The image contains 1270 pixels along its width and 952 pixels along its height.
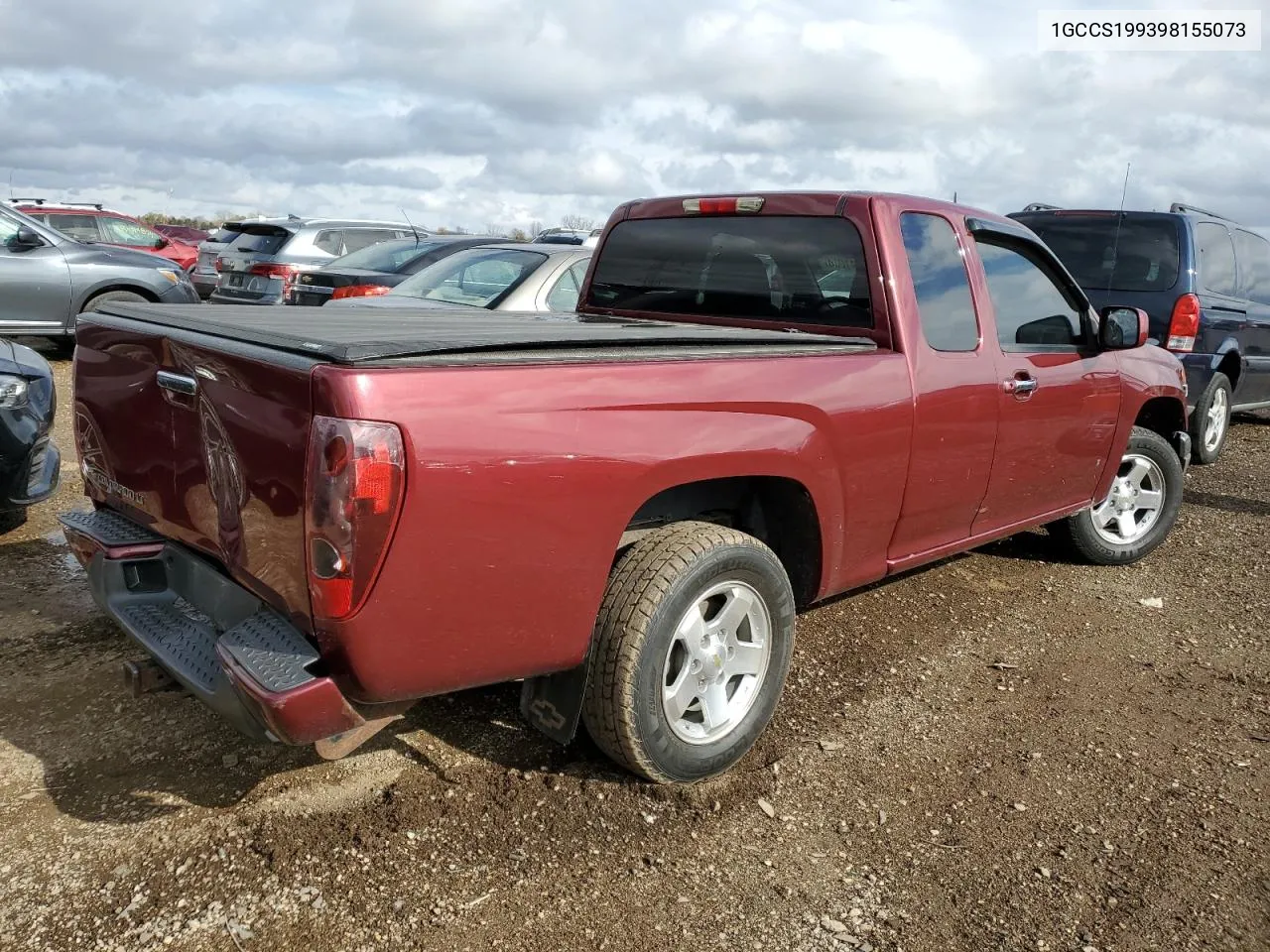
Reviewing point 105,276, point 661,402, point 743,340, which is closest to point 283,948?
point 661,402

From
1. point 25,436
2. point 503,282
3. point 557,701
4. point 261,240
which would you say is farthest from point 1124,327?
point 261,240

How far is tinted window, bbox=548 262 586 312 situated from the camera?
6.74m

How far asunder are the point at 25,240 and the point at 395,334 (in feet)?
29.1

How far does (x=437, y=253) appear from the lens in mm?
9523

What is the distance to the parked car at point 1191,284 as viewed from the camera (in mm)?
7160

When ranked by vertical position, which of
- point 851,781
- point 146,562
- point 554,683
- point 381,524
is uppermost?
point 381,524

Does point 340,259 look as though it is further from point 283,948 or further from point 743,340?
point 283,948

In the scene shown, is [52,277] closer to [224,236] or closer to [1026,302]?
[224,236]

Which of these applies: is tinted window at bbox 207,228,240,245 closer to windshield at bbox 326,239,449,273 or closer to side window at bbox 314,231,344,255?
side window at bbox 314,231,344,255

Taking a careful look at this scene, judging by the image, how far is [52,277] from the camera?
9.68 meters

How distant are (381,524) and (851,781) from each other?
70.7 inches

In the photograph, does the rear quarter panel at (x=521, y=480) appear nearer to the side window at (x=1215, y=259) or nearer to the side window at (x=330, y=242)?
the side window at (x=1215, y=259)

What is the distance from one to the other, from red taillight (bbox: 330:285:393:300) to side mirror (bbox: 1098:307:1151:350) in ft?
18.2

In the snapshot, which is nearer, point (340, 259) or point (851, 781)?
point (851, 781)
